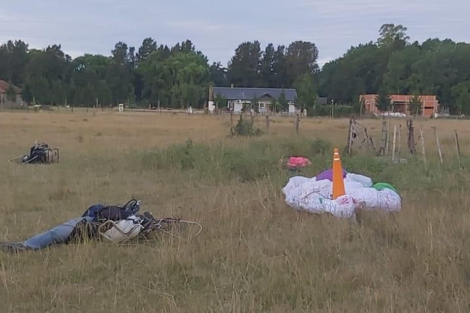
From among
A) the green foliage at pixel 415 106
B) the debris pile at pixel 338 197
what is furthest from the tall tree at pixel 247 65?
the debris pile at pixel 338 197

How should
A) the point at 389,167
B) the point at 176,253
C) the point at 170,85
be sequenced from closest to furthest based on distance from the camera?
the point at 176,253
the point at 389,167
the point at 170,85

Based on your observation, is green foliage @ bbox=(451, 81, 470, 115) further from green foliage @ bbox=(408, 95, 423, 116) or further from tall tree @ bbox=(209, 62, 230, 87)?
tall tree @ bbox=(209, 62, 230, 87)

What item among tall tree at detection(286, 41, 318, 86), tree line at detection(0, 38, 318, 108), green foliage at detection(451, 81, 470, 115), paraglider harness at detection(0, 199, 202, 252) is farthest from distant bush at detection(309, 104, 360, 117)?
paraglider harness at detection(0, 199, 202, 252)

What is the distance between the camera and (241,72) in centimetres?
11031

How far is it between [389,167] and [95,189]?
17.5 ft

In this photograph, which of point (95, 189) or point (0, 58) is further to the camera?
point (0, 58)

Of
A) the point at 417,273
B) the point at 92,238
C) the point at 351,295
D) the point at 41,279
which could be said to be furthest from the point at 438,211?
the point at 41,279

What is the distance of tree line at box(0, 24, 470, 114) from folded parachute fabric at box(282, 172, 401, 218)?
6804 cm

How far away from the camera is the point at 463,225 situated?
5.75 meters

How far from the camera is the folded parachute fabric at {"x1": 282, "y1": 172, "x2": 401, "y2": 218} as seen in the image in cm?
689

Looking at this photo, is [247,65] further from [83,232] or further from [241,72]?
[83,232]

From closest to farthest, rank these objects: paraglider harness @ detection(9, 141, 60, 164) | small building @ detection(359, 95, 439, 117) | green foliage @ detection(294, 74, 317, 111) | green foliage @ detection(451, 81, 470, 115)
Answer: paraglider harness @ detection(9, 141, 60, 164), green foliage @ detection(451, 81, 470, 115), green foliage @ detection(294, 74, 317, 111), small building @ detection(359, 95, 439, 117)

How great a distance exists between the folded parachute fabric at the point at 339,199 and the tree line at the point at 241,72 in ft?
223

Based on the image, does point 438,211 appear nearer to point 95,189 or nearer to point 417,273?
point 417,273
